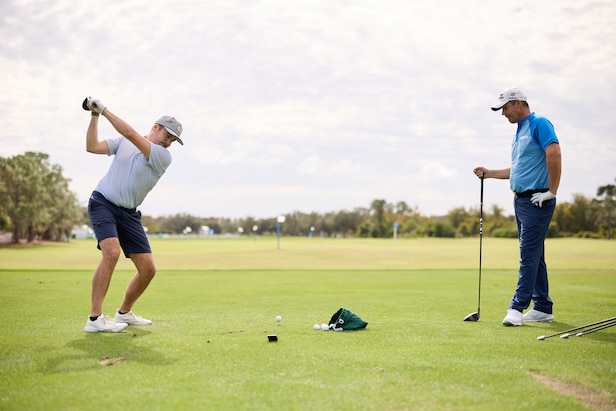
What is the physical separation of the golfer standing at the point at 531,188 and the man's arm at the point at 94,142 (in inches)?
197

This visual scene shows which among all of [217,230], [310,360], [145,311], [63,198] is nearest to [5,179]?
[63,198]

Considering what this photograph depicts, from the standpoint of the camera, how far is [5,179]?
70.7m

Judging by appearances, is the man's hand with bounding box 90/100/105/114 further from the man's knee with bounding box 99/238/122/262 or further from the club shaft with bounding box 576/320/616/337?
the club shaft with bounding box 576/320/616/337

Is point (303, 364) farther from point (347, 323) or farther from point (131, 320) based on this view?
point (131, 320)

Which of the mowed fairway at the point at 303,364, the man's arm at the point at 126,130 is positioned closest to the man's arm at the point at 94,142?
the man's arm at the point at 126,130

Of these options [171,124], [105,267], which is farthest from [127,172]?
[105,267]

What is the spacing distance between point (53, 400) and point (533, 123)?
6243 millimetres

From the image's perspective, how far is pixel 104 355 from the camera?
5.02 m

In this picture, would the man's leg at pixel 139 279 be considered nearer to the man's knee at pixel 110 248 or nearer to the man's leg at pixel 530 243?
the man's knee at pixel 110 248

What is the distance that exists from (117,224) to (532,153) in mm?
5358

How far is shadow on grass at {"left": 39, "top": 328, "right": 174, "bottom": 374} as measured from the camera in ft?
14.9

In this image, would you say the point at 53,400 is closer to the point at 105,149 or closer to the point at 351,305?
the point at 105,149

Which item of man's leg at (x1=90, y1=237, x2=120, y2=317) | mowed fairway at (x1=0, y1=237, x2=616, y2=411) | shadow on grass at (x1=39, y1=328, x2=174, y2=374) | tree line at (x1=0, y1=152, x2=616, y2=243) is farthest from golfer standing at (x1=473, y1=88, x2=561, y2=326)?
tree line at (x1=0, y1=152, x2=616, y2=243)

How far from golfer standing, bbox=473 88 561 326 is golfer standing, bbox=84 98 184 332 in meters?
4.37
